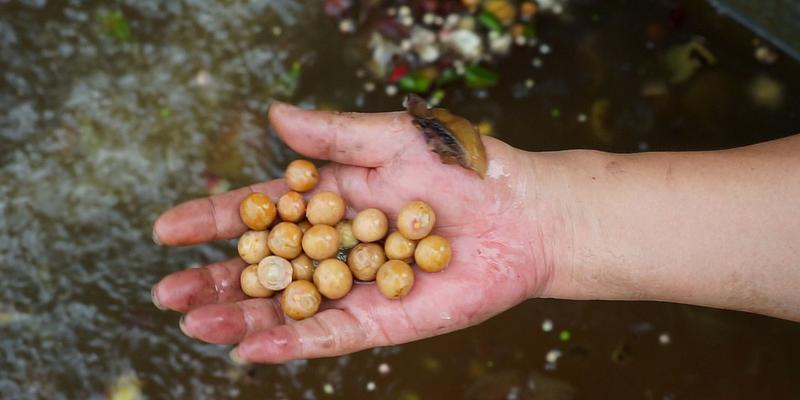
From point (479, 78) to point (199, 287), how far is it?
2.05 meters

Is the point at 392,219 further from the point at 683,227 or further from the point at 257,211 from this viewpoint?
the point at 683,227

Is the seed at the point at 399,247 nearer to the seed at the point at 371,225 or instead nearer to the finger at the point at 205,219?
the seed at the point at 371,225

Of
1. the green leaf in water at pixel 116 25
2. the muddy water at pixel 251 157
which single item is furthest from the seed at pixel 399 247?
the green leaf in water at pixel 116 25

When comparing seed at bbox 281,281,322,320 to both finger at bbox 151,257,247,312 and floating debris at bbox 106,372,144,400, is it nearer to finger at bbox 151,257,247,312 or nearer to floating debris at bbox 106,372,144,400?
finger at bbox 151,257,247,312

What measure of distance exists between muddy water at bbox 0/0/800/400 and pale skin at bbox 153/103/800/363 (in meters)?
0.77

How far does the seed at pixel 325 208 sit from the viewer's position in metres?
2.63

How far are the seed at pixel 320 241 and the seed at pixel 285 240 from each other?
0.12ft

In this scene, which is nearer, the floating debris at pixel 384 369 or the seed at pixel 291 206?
the seed at pixel 291 206

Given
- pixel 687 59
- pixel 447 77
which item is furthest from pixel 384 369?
pixel 687 59

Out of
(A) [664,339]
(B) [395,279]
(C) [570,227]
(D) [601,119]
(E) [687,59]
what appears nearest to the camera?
(B) [395,279]

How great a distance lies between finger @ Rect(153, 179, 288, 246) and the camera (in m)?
2.51

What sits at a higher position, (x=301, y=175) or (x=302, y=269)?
(x=301, y=175)

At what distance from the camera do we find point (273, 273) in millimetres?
2525

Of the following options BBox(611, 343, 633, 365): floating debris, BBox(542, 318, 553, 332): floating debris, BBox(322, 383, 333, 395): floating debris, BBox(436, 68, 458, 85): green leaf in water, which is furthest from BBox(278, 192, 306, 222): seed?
BBox(611, 343, 633, 365): floating debris
